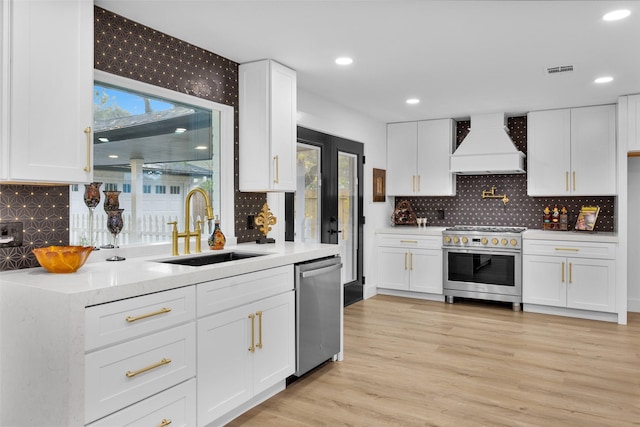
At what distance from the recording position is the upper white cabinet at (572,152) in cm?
499

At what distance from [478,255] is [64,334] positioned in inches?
183

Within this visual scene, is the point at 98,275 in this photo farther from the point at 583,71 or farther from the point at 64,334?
the point at 583,71

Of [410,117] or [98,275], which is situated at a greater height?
[410,117]

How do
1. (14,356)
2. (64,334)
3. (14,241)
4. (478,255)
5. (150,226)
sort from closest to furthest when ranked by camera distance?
(64,334), (14,356), (14,241), (150,226), (478,255)

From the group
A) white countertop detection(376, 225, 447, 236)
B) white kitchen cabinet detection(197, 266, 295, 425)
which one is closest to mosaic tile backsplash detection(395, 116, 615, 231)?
white countertop detection(376, 225, 447, 236)

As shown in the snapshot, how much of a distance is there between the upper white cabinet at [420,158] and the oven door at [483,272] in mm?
907

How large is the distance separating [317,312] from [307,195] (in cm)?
169

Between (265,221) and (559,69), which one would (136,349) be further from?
(559,69)

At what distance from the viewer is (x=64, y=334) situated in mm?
1740

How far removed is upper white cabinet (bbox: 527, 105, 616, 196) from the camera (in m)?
4.99

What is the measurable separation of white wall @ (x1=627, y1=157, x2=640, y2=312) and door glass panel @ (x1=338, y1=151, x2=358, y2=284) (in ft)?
10.2

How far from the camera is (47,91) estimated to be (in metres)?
2.12

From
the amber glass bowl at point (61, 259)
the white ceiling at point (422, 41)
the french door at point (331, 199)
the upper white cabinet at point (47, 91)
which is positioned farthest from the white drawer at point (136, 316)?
the french door at point (331, 199)

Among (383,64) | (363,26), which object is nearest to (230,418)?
(363,26)
